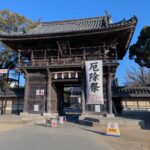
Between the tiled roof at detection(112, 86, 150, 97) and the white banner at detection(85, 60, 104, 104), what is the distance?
3.08m

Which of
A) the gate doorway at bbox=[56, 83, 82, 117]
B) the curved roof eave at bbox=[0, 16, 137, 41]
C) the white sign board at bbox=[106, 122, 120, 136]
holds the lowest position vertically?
the white sign board at bbox=[106, 122, 120, 136]

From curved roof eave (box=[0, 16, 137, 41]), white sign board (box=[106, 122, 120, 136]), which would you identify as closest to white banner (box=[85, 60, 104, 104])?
curved roof eave (box=[0, 16, 137, 41])

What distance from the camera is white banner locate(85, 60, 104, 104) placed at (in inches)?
649

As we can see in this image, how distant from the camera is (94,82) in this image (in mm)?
16703

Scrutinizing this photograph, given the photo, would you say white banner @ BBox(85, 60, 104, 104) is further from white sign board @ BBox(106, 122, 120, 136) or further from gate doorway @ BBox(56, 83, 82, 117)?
white sign board @ BBox(106, 122, 120, 136)

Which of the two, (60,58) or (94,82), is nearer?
(94,82)

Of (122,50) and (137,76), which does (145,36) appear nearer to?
(122,50)

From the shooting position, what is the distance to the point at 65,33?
57.3 feet

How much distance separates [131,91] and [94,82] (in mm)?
5056

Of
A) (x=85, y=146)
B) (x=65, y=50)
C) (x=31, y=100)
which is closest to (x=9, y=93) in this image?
(x=31, y=100)

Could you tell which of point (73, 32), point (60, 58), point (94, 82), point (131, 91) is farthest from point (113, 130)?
point (60, 58)

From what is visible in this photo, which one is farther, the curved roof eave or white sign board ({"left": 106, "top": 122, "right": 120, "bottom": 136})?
the curved roof eave

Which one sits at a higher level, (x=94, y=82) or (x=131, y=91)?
(x=94, y=82)

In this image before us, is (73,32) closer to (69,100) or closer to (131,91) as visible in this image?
(131,91)
